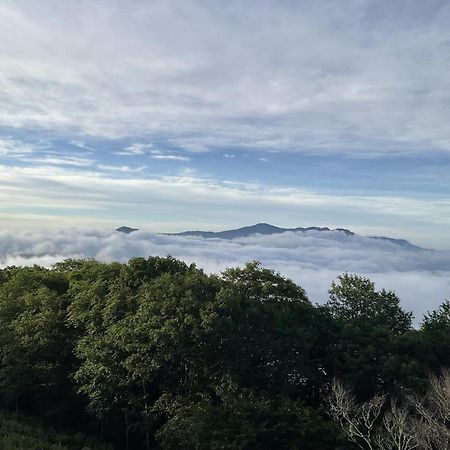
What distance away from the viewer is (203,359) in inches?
1040

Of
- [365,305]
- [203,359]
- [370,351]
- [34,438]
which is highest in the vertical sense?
[365,305]

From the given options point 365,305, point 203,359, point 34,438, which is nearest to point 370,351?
point 365,305

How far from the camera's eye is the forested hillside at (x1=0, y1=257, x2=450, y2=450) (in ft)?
79.6

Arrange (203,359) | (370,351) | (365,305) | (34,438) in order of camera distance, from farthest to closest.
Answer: (365,305) → (370,351) → (203,359) → (34,438)

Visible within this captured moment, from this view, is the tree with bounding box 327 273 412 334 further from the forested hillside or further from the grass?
the grass

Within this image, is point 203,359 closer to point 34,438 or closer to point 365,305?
point 34,438

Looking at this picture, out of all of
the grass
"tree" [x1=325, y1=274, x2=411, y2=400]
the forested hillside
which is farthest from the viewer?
"tree" [x1=325, y1=274, x2=411, y2=400]

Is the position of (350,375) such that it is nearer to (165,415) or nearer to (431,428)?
(431,428)

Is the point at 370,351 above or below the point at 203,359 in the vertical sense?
above

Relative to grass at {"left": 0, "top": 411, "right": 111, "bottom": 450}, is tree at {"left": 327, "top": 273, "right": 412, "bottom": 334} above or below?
above

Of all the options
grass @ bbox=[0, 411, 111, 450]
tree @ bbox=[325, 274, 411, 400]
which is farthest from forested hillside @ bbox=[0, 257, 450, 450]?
grass @ bbox=[0, 411, 111, 450]

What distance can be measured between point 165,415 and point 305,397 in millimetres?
9705

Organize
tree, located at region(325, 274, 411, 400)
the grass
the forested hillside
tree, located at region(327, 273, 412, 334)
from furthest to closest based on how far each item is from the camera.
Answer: tree, located at region(327, 273, 412, 334) → tree, located at region(325, 274, 411, 400) → the forested hillside → the grass

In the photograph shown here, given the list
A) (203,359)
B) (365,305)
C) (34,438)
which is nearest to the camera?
(34,438)
